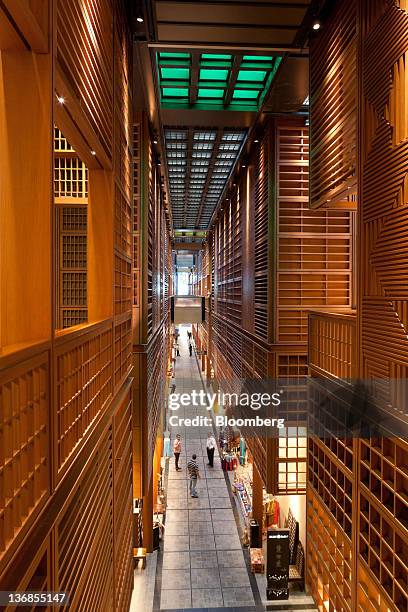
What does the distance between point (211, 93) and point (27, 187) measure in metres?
7.94

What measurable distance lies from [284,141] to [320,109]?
315 cm

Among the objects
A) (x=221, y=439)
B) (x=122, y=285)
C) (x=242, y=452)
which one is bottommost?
(x=221, y=439)

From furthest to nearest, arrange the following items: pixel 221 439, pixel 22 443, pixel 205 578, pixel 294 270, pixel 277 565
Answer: pixel 221 439
pixel 205 578
pixel 294 270
pixel 277 565
pixel 22 443

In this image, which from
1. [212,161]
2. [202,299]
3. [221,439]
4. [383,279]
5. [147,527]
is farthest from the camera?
[221,439]

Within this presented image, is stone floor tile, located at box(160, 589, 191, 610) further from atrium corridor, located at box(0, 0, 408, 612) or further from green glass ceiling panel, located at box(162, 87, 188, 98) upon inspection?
green glass ceiling panel, located at box(162, 87, 188, 98)

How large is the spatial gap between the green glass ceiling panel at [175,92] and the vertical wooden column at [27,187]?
7.30m

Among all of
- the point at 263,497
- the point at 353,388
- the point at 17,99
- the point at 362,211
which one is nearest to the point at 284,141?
the point at 362,211

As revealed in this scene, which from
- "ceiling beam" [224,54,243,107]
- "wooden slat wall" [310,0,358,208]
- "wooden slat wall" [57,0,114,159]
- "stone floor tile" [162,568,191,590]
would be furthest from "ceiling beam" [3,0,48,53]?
"stone floor tile" [162,568,191,590]

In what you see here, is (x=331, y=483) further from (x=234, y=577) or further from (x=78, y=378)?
(x=234, y=577)

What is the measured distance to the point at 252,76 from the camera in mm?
8523

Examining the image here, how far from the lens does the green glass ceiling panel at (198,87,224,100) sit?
9055 millimetres

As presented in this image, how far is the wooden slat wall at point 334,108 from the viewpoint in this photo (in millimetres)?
4887

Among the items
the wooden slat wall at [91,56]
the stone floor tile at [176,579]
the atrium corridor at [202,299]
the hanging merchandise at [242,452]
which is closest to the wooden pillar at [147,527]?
the atrium corridor at [202,299]

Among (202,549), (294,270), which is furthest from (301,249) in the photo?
(202,549)
